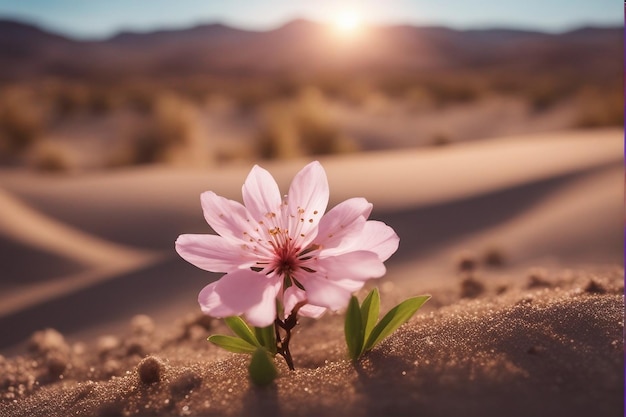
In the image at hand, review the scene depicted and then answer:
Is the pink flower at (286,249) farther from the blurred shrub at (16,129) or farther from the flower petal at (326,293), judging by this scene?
the blurred shrub at (16,129)

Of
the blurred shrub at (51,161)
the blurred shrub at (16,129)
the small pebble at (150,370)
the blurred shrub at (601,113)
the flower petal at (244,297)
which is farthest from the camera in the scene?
the blurred shrub at (601,113)

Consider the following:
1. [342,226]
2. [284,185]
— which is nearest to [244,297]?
[342,226]

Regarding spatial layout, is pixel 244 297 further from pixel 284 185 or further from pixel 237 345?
pixel 284 185

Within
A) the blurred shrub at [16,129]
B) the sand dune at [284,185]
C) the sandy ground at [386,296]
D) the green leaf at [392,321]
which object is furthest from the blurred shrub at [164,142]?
the green leaf at [392,321]

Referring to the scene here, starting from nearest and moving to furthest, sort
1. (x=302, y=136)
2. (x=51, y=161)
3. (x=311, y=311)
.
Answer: (x=311, y=311) → (x=51, y=161) → (x=302, y=136)

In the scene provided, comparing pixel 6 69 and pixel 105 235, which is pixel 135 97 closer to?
pixel 105 235

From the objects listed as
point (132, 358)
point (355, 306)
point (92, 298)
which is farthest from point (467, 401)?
point (92, 298)
